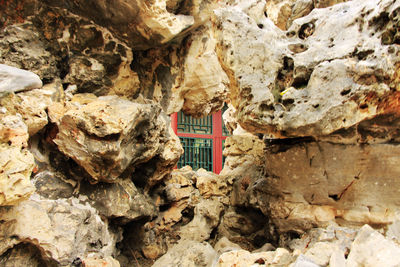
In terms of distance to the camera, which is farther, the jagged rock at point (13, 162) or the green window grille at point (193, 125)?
the green window grille at point (193, 125)

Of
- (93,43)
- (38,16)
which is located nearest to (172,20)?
(93,43)

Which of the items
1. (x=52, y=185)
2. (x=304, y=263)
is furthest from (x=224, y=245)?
(x=52, y=185)

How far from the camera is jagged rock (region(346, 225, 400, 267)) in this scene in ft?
6.97

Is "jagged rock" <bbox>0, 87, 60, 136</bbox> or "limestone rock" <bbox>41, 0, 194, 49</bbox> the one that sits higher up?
"limestone rock" <bbox>41, 0, 194, 49</bbox>

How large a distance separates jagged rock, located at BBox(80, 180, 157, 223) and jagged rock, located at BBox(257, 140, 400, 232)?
→ 74.7 inches

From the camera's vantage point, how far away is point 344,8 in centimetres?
349

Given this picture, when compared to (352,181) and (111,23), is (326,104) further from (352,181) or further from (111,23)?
(111,23)

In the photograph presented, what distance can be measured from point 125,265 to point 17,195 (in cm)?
267

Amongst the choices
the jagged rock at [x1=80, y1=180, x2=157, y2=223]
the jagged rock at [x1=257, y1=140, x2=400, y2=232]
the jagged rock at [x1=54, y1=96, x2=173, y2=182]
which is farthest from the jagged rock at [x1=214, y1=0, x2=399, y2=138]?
the jagged rock at [x1=80, y1=180, x2=157, y2=223]

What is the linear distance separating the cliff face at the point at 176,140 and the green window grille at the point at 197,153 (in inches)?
167

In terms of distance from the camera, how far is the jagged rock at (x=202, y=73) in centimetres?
533

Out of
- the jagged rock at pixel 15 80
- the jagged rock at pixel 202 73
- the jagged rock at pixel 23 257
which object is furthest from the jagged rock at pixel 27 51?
the jagged rock at pixel 202 73

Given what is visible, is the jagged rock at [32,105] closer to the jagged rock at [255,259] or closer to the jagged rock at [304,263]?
the jagged rock at [255,259]

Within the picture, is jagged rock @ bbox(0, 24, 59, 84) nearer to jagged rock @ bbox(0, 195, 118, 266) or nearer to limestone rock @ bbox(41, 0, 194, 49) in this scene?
limestone rock @ bbox(41, 0, 194, 49)
